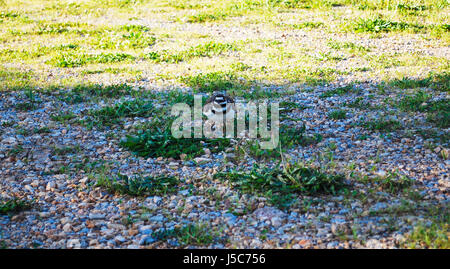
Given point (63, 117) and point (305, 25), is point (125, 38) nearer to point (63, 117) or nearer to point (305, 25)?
point (305, 25)

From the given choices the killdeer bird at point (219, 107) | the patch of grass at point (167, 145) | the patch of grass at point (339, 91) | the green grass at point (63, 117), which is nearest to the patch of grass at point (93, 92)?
the green grass at point (63, 117)

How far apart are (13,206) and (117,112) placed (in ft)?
11.7

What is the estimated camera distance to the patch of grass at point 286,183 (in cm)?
603

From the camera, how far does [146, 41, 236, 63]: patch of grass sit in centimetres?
1305

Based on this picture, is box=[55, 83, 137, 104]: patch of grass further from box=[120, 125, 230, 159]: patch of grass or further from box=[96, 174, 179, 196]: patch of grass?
box=[96, 174, 179, 196]: patch of grass

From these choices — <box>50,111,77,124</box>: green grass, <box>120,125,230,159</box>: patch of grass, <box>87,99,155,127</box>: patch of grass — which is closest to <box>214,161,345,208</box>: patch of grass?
<box>120,125,230,159</box>: patch of grass

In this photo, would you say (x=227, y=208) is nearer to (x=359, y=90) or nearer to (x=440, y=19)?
(x=359, y=90)

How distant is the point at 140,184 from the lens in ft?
21.1

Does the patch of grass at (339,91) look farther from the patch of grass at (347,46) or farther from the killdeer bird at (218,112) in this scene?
the patch of grass at (347,46)

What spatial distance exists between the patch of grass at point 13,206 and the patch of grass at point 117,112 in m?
3.04

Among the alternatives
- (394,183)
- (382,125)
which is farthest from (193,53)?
(394,183)

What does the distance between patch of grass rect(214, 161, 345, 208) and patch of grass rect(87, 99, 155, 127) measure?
344 cm

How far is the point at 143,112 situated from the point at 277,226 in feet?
15.5

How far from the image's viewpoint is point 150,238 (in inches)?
211
